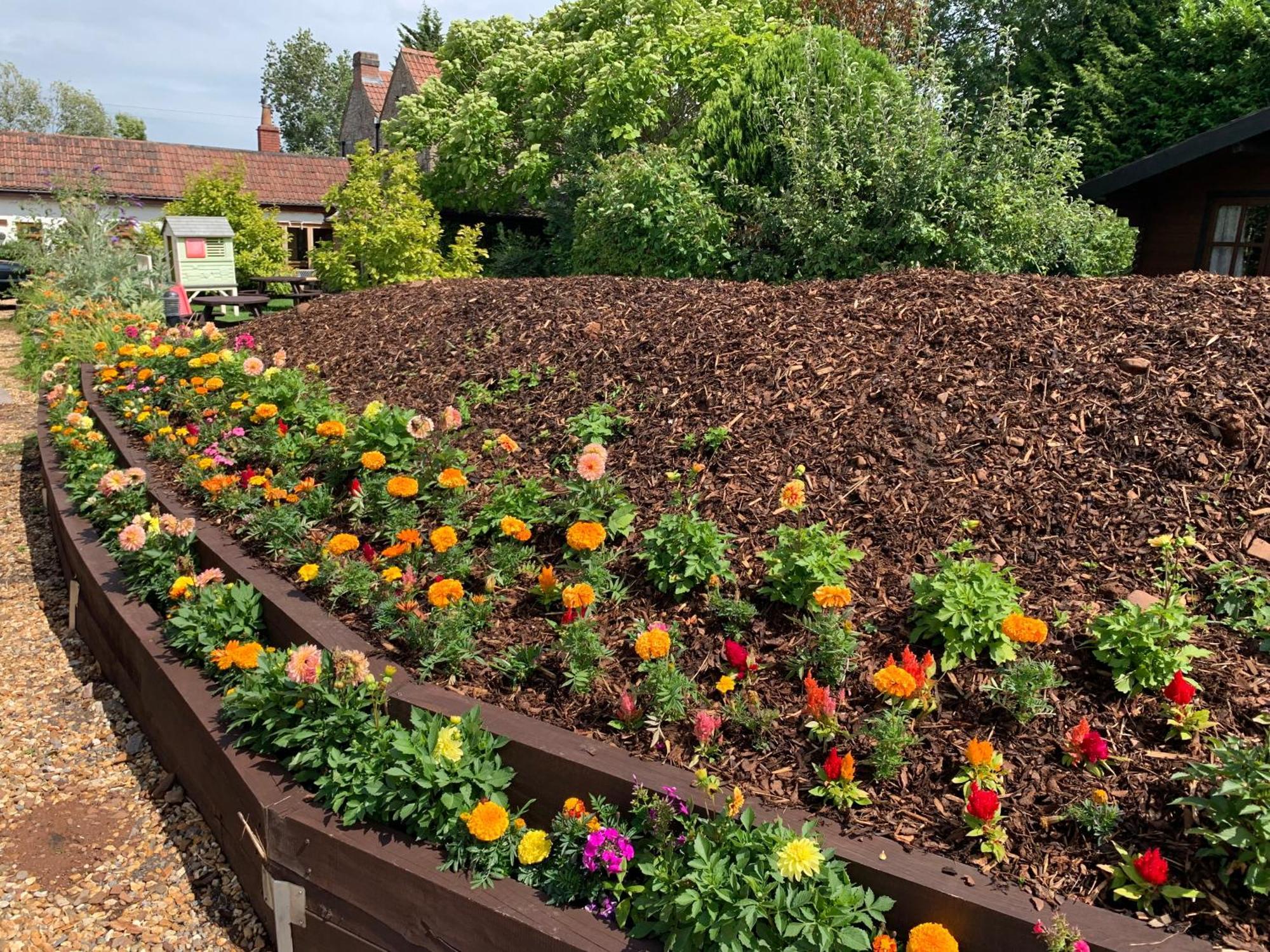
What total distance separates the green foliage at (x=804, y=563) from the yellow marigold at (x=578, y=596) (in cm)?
53

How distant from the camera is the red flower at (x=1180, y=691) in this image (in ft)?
6.30

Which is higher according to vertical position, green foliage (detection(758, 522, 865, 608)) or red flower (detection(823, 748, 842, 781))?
green foliage (detection(758, 522, 865, 608))

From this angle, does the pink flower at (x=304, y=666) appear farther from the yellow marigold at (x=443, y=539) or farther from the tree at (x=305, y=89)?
the tree at (x=305, y=89)

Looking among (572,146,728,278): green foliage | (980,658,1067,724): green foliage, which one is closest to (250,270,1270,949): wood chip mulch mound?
(980,658,1067,724): green foliage

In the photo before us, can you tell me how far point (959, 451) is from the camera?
9.88ft

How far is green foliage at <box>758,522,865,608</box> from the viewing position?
2.49 m

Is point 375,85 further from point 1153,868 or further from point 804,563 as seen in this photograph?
point 1153,868

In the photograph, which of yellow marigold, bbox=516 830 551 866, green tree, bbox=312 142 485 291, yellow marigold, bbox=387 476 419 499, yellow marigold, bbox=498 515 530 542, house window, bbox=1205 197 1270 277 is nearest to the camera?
yellow marigold, bbox=516 830 551 866

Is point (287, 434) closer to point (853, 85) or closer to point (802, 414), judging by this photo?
point (802, 414)

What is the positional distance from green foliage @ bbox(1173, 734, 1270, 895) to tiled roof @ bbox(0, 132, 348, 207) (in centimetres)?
2832

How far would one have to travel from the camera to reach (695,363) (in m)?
3.96

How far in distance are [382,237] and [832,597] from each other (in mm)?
8669

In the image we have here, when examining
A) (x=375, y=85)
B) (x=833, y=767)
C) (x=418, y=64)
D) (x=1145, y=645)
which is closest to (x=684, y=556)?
(x=833, y=767)

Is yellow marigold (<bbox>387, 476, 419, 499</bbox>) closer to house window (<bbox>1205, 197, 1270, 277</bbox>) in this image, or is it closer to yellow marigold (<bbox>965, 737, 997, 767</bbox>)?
yellow marigold (<bbox>965, 737, 997, 767</bbox>)
